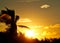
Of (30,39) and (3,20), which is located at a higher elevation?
(3,20)

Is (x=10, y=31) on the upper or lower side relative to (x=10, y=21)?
lower

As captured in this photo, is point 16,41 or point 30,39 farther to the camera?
point 30,39

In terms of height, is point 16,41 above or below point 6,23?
below

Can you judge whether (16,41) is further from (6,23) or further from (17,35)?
(6,23)

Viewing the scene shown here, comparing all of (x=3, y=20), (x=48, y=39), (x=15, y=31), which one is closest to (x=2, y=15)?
(x=3, y=20)

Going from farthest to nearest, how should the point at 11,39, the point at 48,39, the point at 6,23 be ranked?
the point at 48,39
the point at 6,23
the point at 11,39

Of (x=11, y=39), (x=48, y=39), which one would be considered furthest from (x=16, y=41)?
(x=48, y=39)

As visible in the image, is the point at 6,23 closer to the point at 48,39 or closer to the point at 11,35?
the point at 11,35

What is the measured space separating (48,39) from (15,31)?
19.5 ft

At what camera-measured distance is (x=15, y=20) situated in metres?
34.2

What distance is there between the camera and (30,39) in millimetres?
35781

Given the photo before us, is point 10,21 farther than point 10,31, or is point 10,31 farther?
point 10,21

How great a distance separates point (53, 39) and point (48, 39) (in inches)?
28.8

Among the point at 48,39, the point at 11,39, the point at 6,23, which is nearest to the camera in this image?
the point at 11,39
